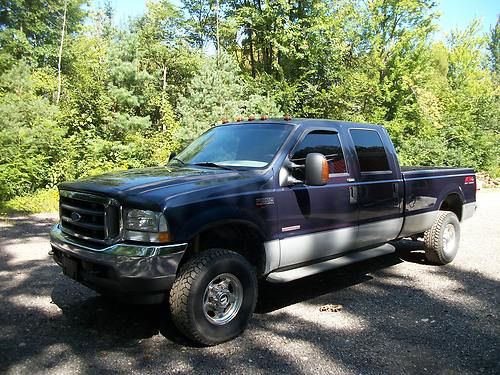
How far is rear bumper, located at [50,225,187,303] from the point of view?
11.1 feet

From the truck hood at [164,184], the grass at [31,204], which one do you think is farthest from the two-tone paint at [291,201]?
the grass at [31,204]

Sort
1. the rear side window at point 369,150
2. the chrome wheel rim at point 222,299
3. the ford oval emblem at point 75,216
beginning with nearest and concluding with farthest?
the chrome wheel rim at point 222,299 < the ford oval emblem at point 75,216 < the rear side window at point 369,150

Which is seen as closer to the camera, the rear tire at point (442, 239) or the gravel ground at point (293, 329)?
the gravel ground at point (293, 329)

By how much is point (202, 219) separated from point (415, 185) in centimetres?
359


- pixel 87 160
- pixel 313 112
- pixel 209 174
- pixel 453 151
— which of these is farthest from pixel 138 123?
pixel 453 151

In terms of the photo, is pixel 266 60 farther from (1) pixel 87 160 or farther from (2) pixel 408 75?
(1) pixel 87 160

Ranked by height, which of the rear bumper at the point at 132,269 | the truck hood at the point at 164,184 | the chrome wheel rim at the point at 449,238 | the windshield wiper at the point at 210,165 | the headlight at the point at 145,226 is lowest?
the chrome wheel rim at the point at 449,238

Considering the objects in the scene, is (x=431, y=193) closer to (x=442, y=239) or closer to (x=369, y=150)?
(x=442, y=239)

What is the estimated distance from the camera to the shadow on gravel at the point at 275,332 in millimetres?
3471

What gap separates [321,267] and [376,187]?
136 centimetres

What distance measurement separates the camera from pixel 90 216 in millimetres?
3809

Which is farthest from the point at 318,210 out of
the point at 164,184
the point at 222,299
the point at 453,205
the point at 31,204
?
the point at 31,204

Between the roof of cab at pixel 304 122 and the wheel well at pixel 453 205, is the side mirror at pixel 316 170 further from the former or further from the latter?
the wheel well at pixel 453 205

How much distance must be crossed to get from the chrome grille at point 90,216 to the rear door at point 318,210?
155cm
